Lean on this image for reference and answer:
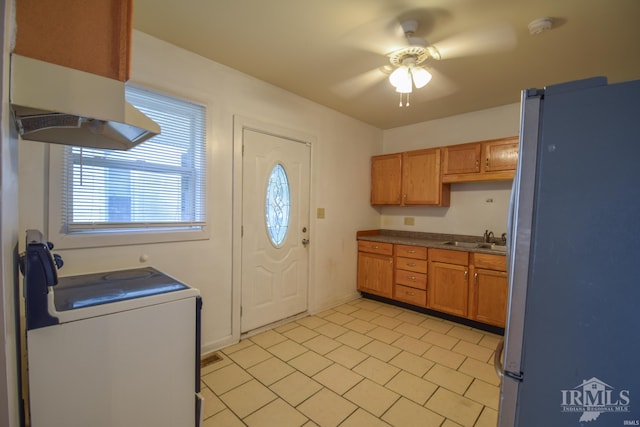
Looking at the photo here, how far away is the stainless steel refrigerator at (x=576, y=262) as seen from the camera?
815mm

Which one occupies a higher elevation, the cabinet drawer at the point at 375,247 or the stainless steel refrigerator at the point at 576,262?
the stainless steel refrigerator at the point at 576,262

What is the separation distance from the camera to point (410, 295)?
3.48m

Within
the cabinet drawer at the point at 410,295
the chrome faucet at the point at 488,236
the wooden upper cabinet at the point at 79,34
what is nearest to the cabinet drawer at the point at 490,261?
the chrome faucet at the point at 488,236

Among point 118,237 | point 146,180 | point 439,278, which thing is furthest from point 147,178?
point 439,278

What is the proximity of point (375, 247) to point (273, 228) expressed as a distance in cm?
157

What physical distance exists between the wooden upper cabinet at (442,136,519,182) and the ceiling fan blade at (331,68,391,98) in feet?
4.54

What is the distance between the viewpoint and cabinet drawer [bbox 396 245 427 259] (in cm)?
338

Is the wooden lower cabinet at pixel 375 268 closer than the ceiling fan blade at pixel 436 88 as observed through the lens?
No

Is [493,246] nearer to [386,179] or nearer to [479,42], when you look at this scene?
[386,179]

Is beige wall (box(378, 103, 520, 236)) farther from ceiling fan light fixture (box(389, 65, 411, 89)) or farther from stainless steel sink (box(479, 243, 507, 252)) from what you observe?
ceiling fan light fixture (box(389, 65, 411, 89))

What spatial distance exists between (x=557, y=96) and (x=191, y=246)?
7.99 feet

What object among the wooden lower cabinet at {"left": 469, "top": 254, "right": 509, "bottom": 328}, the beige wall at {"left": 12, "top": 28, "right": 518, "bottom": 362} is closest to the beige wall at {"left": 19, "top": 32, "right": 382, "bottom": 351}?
the beige wall at {"left": 12, "top": 28, "right": 518, "bottom": 362}

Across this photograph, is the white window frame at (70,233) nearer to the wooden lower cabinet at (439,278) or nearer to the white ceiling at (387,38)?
the white ceiling at (387,38)

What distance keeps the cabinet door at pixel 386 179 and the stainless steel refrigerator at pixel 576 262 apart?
3.00 m
